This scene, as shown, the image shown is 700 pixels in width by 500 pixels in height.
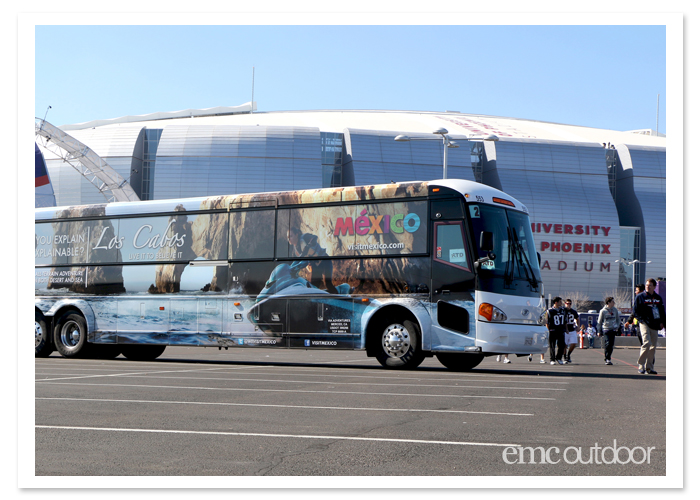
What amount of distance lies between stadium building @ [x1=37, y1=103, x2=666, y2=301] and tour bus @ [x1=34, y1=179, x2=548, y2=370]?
203ft

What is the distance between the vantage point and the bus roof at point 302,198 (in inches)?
544

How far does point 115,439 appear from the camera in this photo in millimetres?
5832

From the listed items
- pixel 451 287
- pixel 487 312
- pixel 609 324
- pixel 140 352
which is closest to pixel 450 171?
pixel 609 324

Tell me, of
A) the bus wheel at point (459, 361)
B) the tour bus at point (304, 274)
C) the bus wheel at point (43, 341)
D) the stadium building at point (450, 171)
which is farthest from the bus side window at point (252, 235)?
the stadium building at point (450, 171)

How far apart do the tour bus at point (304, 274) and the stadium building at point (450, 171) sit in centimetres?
6193

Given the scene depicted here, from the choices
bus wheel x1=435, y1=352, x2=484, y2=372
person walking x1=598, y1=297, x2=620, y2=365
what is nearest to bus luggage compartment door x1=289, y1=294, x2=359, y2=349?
bus wheel x1=435, y1=352, x2=484, y2=372

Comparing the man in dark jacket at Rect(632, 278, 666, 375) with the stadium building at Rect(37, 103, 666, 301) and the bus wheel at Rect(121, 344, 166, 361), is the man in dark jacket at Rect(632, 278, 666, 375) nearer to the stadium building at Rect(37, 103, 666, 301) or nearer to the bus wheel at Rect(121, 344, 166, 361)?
the bus wheel at Rect(121, 344, 166, 361)

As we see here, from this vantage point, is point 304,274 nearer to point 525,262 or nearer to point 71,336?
point 525,262

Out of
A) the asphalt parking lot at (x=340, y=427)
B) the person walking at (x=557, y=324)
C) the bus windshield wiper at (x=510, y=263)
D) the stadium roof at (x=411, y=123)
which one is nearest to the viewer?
the asphalt parking lot at (x=340, y=427)

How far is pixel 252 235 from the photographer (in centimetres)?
1558

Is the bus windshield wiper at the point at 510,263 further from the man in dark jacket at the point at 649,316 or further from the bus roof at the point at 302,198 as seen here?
the man in dark jacket at the point at 649,316

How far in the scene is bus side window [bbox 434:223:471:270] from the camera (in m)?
13.4
